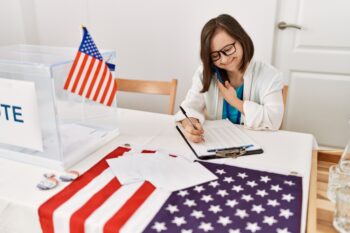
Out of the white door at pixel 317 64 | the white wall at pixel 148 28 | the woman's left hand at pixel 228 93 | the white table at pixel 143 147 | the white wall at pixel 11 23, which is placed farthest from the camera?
the white wall at pixel 11 23

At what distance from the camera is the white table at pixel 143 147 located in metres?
0.94

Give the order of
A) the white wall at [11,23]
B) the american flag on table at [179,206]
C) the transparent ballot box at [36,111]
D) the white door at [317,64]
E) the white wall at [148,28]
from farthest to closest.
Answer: the white wall at [11,23] < the white wall at [148,28] < the white door at [317,64] < the transparent ballot box at [36,111] < the american flag on table at [179,206]

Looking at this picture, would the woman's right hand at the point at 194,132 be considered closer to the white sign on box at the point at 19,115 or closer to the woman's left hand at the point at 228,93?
the woman's left hand at the point at 228,93

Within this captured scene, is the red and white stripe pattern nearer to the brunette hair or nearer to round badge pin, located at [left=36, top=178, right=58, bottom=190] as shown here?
round badge pin, located at [left=36, top=178, right=58, bottom=190]

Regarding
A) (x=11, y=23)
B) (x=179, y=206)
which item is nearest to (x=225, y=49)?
(x=179, y=206)

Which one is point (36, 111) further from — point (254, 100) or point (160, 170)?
point (254, 100)

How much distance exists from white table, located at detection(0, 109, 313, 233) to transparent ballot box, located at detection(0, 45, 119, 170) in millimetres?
41

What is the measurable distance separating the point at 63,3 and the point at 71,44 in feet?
1.07

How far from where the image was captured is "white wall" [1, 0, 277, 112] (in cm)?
233

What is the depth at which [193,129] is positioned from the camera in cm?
128

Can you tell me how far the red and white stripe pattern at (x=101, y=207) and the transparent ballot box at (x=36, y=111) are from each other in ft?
0.55

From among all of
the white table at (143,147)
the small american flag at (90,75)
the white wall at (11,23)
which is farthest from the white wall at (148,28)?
the small american flag at (90,75)

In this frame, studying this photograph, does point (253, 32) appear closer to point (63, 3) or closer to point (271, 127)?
point (271, 127)

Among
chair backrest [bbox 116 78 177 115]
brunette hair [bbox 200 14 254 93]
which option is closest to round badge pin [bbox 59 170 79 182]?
brunette hair [bbox 200 14 254 93]
